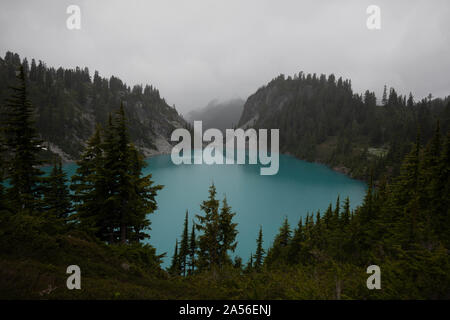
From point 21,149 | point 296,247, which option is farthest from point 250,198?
point 21,149

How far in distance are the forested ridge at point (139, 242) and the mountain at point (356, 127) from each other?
66.5m

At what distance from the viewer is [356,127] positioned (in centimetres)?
13200

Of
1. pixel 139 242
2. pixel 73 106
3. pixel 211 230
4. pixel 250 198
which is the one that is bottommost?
pixel 250 198

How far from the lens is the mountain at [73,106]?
3959 inches

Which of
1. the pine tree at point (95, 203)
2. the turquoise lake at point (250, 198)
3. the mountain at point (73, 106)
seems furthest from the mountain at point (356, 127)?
the mountain at point (73, 106)

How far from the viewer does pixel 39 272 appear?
5.80 metres

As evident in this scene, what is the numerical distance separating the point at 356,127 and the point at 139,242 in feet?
498

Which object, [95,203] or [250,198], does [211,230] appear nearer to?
[95,203]

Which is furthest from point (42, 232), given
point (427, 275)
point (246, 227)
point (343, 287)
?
point (246, 227)

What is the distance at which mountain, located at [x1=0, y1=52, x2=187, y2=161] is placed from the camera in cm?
10057

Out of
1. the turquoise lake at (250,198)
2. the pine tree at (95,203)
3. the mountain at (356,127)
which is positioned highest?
the mountain at (356,127)

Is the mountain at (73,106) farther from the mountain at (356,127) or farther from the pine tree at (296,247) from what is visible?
the mountain at (356,127)
